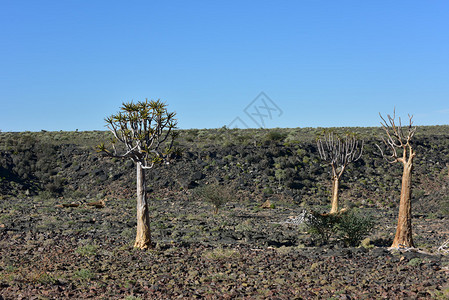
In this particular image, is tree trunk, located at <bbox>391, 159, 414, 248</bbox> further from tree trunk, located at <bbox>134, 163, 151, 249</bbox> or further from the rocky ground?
tree trunk, located at <bbox>134, 163, 151, 249</bbox>

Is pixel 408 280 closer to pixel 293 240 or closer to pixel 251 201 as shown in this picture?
pixel 293 240

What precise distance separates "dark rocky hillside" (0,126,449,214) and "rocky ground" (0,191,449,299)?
13920 millimetres

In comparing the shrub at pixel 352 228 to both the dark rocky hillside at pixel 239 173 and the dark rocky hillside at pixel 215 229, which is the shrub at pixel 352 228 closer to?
the dark rocky hillside at pixel 215 229

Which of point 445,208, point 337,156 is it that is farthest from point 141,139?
point 445,208

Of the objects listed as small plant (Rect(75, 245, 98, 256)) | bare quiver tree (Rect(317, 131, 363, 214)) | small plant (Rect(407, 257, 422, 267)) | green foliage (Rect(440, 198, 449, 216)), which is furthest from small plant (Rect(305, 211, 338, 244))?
green foliage (Rect(440, 198, 449, 216))

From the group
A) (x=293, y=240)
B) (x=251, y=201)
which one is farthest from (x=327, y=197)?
(x=293, y=240)

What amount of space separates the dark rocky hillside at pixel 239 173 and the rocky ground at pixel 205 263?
13920 mm

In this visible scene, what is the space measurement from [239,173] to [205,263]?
26.2 metres

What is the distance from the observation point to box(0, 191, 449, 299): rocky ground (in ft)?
34.1

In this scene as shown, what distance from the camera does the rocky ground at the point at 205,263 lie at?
1039 cm

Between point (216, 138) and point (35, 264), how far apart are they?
41503mm

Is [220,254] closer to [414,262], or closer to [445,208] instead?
[414,262]

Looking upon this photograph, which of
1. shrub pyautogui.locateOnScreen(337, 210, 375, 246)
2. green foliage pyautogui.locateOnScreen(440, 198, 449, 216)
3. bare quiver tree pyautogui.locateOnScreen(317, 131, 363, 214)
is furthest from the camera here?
Result: green foliage pyautogui.locateOnScreen(440, 198, 449, 216)

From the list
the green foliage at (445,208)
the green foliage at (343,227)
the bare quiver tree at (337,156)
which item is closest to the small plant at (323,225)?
the green foliage at (343,227)
